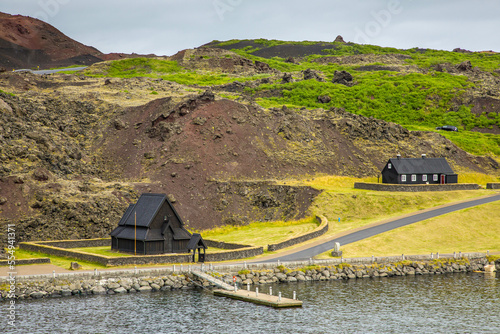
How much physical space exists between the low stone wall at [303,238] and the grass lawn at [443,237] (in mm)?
6100

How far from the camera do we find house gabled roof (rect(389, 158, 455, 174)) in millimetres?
97125

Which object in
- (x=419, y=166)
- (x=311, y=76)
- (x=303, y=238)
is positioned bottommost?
(x=303, y=238)

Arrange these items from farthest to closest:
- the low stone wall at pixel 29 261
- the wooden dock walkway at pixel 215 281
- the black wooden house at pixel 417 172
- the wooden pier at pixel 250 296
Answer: the black wooden house at pixel 417 172
the low stone wall at pixel 29 261
the wooden dock walkway at pixel 215 281
the wooden pier at pixel 250 296

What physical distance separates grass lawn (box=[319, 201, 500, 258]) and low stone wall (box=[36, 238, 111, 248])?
28.3 m

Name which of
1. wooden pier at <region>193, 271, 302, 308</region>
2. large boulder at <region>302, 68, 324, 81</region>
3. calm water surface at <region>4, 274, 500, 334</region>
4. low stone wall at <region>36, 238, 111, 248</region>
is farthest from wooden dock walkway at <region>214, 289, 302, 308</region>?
large boulder at <region>302, 68, 324, 81</region>

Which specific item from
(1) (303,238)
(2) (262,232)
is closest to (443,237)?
(1) (303,238)

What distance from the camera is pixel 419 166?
98.2m

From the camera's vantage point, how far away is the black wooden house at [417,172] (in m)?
96.9

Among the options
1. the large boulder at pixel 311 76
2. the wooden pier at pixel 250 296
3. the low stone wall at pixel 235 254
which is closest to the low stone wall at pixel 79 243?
the low stone wall at pixel 235 254

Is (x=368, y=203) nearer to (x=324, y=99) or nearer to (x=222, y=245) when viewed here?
(x=222, y=245)

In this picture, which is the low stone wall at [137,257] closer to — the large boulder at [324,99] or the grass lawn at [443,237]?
the grass lawn at [443,237]

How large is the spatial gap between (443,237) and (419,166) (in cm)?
2498

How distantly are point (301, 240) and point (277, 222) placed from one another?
13.2 m

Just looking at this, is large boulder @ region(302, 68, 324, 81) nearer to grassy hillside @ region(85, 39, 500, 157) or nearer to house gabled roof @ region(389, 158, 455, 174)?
grassy hillside @ region(85, 39, 500, 157)
